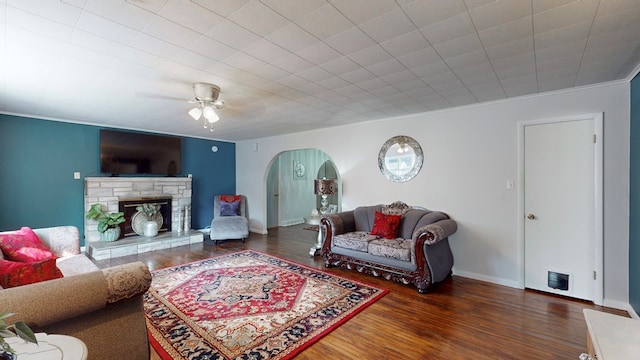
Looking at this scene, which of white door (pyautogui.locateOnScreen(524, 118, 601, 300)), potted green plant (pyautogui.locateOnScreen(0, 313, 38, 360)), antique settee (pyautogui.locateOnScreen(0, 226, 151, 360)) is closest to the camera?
potted green plant (pyautogui.locateOnScreen(0, 313, 38, 360))

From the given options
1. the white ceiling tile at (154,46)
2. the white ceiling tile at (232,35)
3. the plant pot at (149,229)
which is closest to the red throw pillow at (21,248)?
the white ceiling tile at (154,46)

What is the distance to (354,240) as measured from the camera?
3.91m

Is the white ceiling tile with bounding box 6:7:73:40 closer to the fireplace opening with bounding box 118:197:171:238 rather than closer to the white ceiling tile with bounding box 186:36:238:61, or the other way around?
the white ceiling tile with bounding box 186:36:238:61

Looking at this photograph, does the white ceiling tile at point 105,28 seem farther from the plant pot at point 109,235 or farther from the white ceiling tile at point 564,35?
the plant pot at point 109,235

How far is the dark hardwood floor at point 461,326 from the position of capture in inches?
84.0

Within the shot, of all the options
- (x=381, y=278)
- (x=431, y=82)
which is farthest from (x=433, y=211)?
(x=431, y=82)

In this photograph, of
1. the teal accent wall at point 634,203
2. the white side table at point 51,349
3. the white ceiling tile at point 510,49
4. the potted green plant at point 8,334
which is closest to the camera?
the potted green plant at point 8,334

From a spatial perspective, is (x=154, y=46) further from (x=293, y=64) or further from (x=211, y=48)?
(x=293, y=64)

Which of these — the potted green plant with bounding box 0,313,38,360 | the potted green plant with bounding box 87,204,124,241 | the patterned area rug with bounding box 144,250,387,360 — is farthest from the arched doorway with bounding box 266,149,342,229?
the potted green plant with bounding box 0,313,38,360

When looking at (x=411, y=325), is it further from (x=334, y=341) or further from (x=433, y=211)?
(x=433, y=211)

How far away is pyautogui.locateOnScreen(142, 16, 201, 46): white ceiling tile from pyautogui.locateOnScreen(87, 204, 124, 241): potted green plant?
14.3 ft

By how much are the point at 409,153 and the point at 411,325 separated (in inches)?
104

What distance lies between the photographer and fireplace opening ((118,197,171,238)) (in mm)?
5410

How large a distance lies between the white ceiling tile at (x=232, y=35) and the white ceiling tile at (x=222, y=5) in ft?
0.39
